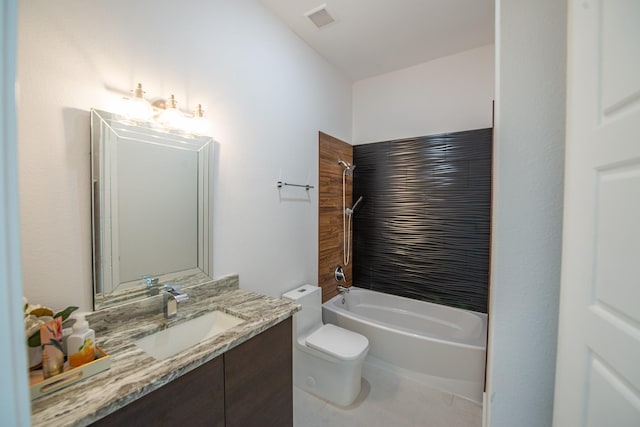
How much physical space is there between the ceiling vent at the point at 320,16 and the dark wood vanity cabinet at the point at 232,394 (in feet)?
7.31

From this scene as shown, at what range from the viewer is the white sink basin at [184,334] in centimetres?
114

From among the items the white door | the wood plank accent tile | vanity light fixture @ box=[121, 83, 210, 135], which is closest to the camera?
the white door

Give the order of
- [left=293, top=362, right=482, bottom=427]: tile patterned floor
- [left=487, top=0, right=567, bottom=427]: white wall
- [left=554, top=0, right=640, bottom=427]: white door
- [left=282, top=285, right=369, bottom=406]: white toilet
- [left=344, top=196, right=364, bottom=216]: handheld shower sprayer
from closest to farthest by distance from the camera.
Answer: [left=554, top=0, right=640, bottom=427]: white door
[left=487, top=0, right=567, bottom=427]: white wall
[left=293, top=362, right=482, bottom=427]: tile patterned floor
[left=282, top=285, right=369, bottom=406]: white toilet
[left=344, top=196, right=364, bottom=216]: handheld shower sprayer

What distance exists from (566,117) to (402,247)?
216cm

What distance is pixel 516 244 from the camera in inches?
33.5

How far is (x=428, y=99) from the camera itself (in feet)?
8.81

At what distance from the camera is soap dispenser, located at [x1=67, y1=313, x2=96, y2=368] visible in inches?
32.0

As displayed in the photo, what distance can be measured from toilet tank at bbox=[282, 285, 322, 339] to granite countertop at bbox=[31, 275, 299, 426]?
0.56 metres

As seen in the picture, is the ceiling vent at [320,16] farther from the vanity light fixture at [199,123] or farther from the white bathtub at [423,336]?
the white bathtub at [423,336]

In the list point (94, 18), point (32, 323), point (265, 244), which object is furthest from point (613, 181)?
point (94, 18)

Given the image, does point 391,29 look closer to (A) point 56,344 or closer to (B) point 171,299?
(B) point 171,299

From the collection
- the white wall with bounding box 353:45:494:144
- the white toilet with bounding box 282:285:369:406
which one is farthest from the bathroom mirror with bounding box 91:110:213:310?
the white wall with bounding box 353:45:494:144

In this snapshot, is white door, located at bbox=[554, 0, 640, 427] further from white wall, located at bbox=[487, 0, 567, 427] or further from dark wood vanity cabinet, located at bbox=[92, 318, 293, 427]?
dark wood vanity cabinet, located at bbox=[92, 318, 293, 427]

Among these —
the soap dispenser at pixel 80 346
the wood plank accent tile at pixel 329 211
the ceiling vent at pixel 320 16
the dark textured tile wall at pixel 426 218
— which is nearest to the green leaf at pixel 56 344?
the soap dispenser at pixel 80 346
